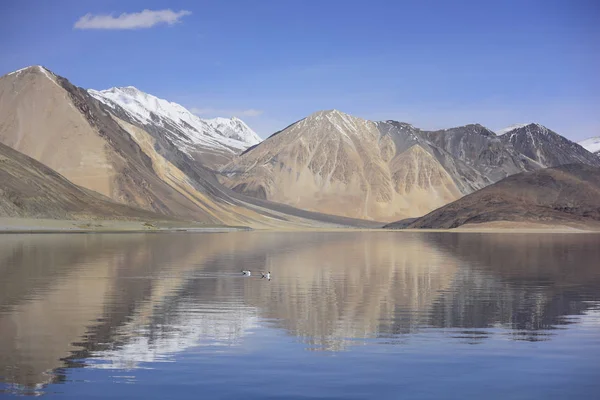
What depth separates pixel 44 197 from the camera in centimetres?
14538

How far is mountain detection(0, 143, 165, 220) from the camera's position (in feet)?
Answer: 457

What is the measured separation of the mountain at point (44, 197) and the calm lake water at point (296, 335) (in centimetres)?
9754

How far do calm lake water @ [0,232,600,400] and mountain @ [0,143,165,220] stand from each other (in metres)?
97.5

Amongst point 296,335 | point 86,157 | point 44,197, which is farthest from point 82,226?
point 296,335

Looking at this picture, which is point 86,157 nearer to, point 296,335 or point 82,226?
point 82,226

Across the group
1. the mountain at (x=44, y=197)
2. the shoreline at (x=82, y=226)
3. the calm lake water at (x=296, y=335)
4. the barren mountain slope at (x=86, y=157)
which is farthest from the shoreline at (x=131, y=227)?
the calm lake water at (x=296, y=335)

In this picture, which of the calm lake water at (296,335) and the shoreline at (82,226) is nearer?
the calm lake water at (296,335)

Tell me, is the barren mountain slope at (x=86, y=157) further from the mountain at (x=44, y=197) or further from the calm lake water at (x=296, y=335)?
the calm lake water at (x=296, y=335)

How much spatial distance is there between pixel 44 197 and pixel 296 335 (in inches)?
5058

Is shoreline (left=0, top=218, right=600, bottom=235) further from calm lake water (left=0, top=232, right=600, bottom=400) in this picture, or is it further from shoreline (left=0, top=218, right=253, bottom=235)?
calm lake water (left=0, top=232, right=600, bottom=400)

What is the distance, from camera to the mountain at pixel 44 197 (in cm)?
13925

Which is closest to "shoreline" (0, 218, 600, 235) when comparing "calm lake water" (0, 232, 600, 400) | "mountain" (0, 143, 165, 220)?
"mountain" (0, 143, 165, 220)

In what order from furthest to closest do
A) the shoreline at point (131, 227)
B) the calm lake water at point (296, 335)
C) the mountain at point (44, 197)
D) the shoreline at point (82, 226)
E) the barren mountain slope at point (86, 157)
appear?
the barren mountain slope at point (86, 157) < the mountain at point (44, 197) < the shoreline at point (131, 227) < the shoreline at point (82, 226) < the calm lake water at point (296, 335)

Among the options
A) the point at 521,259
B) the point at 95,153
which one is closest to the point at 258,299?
the point at 521,259
